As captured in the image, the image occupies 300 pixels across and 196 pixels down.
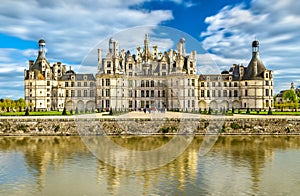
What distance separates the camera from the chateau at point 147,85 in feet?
181

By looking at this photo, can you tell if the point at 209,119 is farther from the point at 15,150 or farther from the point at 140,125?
the point at 15,150

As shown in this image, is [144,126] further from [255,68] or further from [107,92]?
[255,68]

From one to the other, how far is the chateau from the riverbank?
20.5 meters

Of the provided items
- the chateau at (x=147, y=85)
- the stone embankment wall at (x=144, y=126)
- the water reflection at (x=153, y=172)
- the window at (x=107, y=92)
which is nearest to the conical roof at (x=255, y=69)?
the chateau at (x=147, y=85)

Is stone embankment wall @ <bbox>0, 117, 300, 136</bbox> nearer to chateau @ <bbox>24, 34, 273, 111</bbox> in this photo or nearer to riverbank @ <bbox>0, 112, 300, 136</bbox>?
riverbank @ <bbox>0, 112, 300, 136</bbox>

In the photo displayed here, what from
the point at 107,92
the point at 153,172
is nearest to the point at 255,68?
the point at 107,92

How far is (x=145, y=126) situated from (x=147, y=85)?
26569 mm

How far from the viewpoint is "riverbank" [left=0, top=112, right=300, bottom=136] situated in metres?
31.6

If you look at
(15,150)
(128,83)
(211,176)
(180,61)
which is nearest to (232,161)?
(211,176)

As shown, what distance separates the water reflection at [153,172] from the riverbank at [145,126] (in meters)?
5.56

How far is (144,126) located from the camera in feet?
106

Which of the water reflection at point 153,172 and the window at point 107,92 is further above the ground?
the window at point 107,92

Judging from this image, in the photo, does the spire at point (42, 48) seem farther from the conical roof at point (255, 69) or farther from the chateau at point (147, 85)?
the conical roof at point (255, 69)

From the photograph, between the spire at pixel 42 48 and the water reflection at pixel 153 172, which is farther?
the spire at pixel 42 48
